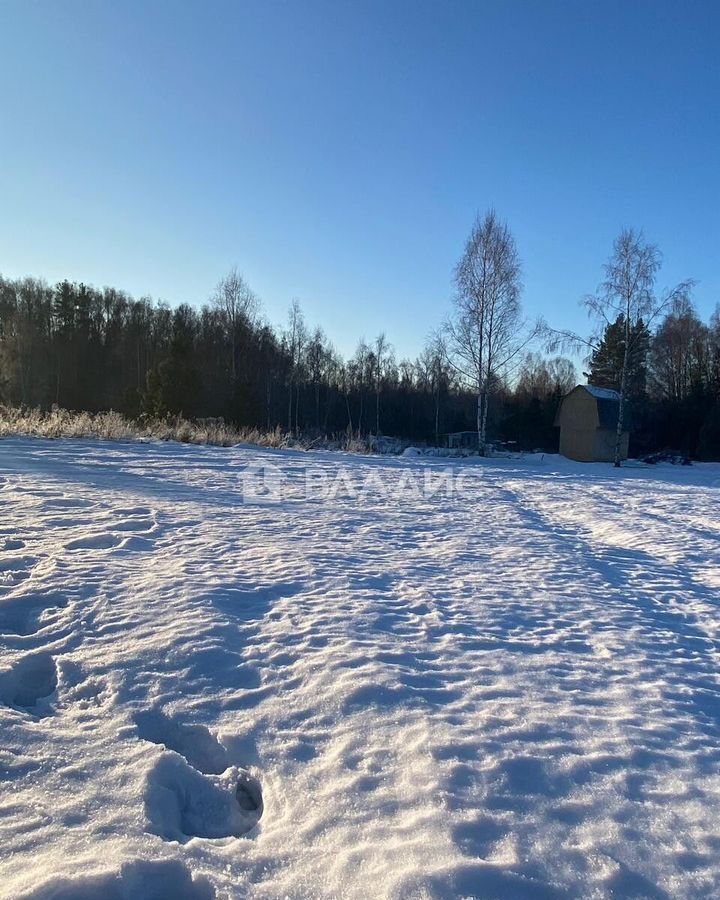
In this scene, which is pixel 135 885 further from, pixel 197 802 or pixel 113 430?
pixel 113 430

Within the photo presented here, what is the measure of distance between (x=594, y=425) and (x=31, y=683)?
31.3 meters

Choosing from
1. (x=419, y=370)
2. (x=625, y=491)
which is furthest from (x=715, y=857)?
(x=419, y=370)

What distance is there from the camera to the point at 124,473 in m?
10.1

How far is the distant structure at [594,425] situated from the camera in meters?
30.2

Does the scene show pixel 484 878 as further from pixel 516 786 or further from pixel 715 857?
pixel 715 857

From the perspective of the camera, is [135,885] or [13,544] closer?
[135,885]

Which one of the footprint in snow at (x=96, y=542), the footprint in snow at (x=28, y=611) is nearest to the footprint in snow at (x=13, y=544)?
the footprint in snow at (x=96, y=542)

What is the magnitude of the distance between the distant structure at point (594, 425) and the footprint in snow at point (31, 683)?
3103 centimetres

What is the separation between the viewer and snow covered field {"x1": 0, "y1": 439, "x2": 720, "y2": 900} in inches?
73.6

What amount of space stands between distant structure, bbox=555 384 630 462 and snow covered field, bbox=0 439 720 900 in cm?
2632

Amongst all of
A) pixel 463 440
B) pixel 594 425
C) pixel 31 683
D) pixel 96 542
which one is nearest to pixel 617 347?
pixel 594 425

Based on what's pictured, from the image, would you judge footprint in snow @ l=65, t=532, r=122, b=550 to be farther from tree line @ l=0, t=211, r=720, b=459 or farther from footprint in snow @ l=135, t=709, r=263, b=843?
tree line @ l=0, t=211, r=720, b=459

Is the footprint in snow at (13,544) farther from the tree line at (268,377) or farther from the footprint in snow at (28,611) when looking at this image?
the tree line at (268,377)

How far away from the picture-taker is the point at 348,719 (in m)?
2.75
